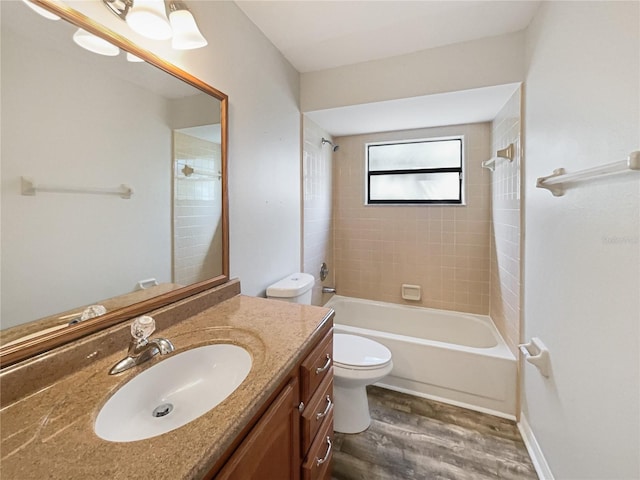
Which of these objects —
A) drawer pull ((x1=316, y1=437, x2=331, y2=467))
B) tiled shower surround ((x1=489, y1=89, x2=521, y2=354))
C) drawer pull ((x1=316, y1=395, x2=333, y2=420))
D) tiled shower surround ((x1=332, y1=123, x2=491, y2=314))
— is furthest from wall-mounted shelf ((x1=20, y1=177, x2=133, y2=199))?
Answer: tiled shower surround ((x1=332, y1=123, x2=491, y2=314))

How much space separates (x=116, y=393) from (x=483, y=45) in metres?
2.49

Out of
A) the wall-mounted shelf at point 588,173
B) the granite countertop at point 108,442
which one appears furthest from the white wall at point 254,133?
the wall-mounted shelf at point 588,173

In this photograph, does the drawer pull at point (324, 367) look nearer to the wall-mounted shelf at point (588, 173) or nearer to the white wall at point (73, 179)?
the white wall at point (73, 179)

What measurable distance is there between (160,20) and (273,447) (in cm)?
143

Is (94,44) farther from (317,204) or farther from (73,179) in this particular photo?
(317,204)

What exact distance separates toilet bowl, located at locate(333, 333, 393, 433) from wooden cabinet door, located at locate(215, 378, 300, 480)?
2.35ft

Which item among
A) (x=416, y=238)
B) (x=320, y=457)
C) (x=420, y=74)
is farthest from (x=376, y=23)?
(x=320, y=457)

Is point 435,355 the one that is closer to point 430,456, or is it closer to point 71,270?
point 430,456

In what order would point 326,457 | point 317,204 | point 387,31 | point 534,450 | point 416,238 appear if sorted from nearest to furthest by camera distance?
point 326,457 → point 534,450 → point 387,31 → point 317,204 → point 416,238

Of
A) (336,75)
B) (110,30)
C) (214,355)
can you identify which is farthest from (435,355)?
(110,30)

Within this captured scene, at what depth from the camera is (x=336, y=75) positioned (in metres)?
2.08

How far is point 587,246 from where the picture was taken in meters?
1.01

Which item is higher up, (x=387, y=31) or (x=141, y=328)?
(x=387, y=31)

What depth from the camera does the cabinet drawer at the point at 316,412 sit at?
3.03 ft
